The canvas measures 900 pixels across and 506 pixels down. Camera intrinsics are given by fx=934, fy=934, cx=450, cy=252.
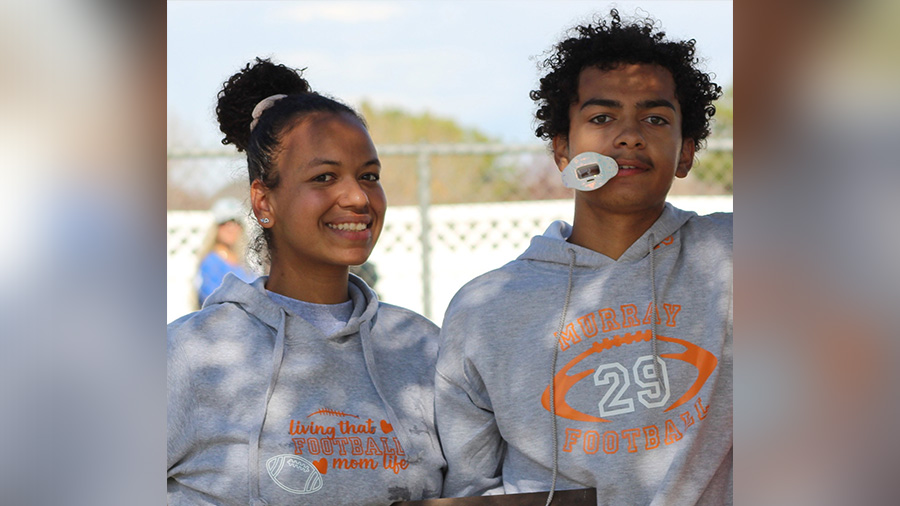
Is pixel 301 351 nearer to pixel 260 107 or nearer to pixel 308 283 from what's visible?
pixel 308 283

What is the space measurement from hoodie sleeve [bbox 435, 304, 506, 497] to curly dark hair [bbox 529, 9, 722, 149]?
61 cm

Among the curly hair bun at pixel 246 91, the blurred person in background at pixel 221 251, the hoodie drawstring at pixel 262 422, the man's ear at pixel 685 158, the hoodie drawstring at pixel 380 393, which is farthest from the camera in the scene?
the blurred person in background at pixel 221 251

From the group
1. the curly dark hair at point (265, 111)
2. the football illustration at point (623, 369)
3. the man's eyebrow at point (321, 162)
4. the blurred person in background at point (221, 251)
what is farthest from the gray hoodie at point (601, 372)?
the blurred person in background at point (221, 251)

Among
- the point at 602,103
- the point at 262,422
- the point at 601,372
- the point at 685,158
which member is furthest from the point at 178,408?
the point at 685,158

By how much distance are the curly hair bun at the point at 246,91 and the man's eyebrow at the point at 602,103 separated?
2.31ft

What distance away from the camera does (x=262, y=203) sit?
87.0 inches

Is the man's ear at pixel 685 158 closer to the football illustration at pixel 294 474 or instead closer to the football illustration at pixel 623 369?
the football illustration at pixel 623 369

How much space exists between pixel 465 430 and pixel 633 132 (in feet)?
2.48

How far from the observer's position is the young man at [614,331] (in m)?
2.00

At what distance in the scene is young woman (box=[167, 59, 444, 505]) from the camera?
1953 mm

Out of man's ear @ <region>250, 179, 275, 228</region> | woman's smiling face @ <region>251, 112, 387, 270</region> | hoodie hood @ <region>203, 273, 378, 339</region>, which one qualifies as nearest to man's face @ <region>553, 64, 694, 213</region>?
woman's smiling face @ <region>251, 112, 387, 270</region>

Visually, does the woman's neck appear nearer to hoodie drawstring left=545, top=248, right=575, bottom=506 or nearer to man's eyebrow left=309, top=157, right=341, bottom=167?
man's eyebrow left=309, top=157, right=341, bottom=167
